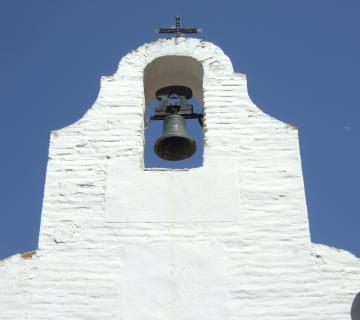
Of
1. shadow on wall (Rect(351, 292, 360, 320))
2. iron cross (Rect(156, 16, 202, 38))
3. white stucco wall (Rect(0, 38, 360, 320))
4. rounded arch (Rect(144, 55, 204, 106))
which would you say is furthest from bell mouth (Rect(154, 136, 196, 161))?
shadow on wall (Rect(351, 292, 360, 320))

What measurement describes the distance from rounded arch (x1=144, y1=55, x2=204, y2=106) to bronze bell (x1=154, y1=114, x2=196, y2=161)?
0.67 meters

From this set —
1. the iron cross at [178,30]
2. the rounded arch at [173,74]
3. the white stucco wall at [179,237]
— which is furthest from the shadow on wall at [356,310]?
the iron cross at [178,30]

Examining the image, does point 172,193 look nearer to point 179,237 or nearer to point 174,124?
point 179,237

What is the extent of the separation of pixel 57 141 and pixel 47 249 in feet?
4.50

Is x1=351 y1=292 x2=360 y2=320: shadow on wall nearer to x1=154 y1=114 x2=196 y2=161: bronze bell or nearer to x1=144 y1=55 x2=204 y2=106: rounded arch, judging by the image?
x1=154 y1=114 x2=196 y2=161: bronze bell

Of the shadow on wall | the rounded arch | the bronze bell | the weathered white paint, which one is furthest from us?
the rounded arch

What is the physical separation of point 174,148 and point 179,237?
1.72 meters

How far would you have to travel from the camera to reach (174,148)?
8.76m

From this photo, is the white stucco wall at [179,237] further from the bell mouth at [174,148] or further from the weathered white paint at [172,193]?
the bell mouth at [174,148]

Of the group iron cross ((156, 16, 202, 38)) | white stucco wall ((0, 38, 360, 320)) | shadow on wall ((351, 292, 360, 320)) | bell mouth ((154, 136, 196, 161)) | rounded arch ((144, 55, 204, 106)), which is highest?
iron cross ((156, 16, 202, 38))

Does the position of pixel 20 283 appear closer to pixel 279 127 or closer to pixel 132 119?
pixel 132 119

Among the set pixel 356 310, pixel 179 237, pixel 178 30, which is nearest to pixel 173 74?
pixel 178 30

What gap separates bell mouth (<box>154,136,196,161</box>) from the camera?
866cm

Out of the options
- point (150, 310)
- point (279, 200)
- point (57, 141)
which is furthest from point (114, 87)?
point (150, 310)
